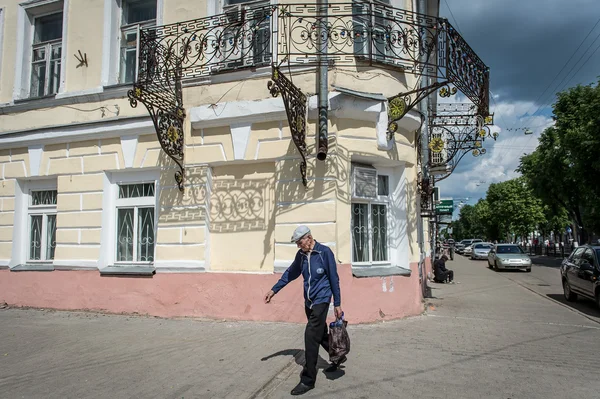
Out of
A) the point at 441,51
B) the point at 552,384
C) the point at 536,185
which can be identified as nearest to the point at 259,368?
the point at 552,384

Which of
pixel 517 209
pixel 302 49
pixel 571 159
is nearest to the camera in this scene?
pixel 302 49

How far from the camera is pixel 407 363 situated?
5.43 metres

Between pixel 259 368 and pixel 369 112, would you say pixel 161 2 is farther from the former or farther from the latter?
pixel 259 368

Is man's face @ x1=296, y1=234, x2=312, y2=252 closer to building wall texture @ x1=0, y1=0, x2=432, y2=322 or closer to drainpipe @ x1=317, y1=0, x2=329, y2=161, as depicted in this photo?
building wall texture @ x1=0, y1=0, x2=432, y2=322

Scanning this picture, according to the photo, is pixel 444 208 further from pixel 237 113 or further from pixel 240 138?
pixel 237 113

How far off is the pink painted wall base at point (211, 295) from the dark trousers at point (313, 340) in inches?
96.1

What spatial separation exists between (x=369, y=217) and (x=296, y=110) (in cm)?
249

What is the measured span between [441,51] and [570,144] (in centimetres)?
2037

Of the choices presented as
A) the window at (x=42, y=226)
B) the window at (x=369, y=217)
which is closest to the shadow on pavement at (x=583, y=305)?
the window at (x=369, y=217)

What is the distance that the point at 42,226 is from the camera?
9914mm

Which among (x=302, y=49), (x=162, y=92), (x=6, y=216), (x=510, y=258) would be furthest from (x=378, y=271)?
(x=510, y=258)

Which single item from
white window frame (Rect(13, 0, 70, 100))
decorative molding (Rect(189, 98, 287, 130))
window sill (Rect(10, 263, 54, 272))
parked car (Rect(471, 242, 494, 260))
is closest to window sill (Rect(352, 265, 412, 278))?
decorative molding (Rect(189, 98, 287, 130))

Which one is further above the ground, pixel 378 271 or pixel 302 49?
pixel 302 49

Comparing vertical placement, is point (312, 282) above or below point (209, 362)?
above
